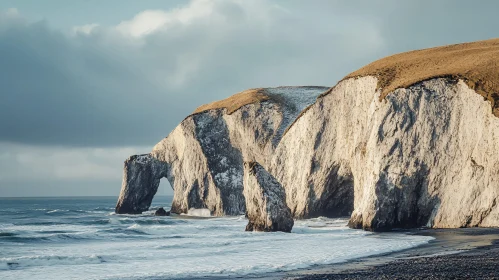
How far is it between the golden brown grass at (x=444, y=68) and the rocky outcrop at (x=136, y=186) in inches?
1515

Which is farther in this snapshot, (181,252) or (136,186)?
(136,186)

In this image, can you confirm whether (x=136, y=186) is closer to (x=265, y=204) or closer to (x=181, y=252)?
(x=265, y=204)

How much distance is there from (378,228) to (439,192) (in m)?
4.91

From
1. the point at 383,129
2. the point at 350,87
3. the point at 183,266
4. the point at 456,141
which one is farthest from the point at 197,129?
the point at 183,266

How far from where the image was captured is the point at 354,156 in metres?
50.4

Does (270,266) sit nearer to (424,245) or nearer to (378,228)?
(424,245)

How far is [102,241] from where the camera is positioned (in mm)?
38781

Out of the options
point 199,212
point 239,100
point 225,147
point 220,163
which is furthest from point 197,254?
point 239,100

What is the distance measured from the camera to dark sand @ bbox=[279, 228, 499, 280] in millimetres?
19141

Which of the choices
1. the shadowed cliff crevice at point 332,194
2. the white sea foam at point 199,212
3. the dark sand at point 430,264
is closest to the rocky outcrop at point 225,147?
the white sea foam at point 199,212

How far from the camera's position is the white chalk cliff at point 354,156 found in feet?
132

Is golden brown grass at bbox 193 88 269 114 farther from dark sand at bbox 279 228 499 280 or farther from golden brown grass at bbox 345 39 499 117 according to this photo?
dark sand at bbox 279 228 499 280

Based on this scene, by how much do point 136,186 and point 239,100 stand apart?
61.8 feet

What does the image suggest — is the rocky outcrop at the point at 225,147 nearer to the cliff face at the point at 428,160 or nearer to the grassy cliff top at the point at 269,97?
the grassy cliff top at the point at 269,97
